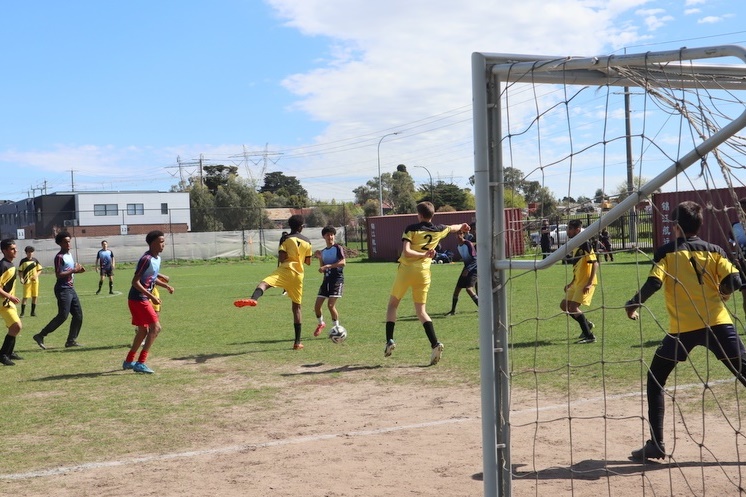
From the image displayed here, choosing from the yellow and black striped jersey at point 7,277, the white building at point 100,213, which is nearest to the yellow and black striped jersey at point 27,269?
the yellow and black striped jersey at point 7,277

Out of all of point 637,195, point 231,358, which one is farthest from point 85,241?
point 637,195

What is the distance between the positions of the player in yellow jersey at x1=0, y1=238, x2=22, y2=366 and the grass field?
34 centimetres

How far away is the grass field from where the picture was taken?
6.98 m

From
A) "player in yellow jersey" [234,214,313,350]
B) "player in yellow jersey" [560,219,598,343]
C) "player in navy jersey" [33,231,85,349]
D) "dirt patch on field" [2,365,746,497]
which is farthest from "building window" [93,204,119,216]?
"dirt patch on field" [2,365,746,497]

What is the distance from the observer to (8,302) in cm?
1136

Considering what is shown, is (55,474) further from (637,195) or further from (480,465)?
(637,195)

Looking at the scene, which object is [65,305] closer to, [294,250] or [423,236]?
[294,250]

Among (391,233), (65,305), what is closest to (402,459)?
(65,305)

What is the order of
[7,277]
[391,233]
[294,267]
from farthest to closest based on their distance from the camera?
[391,233], [294,267], [7,277]

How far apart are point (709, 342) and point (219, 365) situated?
6.85 m

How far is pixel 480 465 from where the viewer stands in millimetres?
5629

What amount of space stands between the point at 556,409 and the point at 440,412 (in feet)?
3.41

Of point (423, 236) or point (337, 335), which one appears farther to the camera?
point (337, 335)

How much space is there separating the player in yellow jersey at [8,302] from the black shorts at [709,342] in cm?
893
